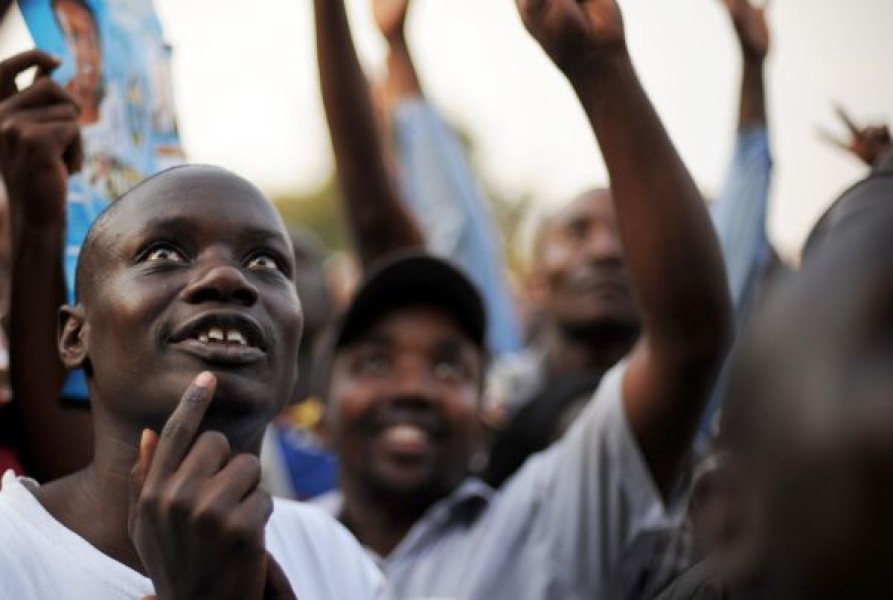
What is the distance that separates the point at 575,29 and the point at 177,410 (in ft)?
3.37

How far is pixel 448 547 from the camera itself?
323 cm

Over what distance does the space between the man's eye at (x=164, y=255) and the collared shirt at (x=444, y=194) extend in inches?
96.5

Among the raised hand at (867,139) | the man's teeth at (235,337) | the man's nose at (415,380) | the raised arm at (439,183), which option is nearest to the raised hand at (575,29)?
the raised hand at (867,139)

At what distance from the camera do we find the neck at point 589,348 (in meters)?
4.44

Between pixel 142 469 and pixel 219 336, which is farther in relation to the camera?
pixel 219 336

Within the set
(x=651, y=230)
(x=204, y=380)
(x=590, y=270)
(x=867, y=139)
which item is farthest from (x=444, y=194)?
(x=204, y=380)

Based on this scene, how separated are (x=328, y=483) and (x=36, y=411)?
7.53ft

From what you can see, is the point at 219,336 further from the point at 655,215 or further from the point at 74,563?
the point at 655,215

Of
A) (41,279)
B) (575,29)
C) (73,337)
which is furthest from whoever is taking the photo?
(41,279)

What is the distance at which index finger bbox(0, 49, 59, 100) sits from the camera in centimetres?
248

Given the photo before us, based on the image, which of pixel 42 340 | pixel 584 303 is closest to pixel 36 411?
pixel 42 340

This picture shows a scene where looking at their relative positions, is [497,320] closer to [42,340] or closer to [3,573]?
[42,340]

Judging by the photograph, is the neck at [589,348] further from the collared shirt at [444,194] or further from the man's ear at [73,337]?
the man's ear at [73,337]

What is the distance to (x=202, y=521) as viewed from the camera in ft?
5.28
